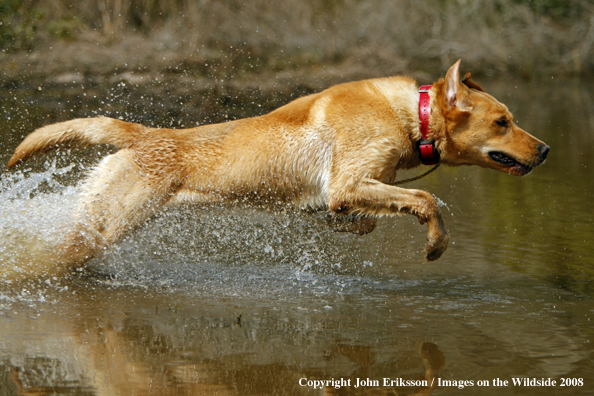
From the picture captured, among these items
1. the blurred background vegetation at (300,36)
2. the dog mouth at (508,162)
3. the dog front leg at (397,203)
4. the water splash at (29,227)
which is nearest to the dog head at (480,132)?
the dog mouth at (508,162)

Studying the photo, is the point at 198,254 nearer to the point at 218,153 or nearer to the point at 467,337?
the point at 218,153

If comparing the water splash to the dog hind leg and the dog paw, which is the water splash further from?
the dog paw

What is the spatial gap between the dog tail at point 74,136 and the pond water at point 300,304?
295mm

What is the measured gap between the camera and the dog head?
4965mm

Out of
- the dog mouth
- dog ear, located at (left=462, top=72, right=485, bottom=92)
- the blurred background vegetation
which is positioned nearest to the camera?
the dog mouth

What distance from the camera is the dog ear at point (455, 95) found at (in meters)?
4.93

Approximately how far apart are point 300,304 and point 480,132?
5.88 ft

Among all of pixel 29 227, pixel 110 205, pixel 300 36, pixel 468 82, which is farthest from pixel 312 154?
pixel 300 36

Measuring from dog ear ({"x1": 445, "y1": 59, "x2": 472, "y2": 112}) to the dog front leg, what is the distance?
2.21ft

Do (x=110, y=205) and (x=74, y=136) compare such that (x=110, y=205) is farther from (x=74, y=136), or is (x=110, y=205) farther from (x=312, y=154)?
(x=312, y=154)

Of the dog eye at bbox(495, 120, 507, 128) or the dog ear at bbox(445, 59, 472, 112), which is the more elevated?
the dog ear at bbox(445, 59, 472, 112)

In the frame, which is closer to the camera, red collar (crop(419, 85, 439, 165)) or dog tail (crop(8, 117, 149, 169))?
red collar (crop(419, 85, 439, 165))

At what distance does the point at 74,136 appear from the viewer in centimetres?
516

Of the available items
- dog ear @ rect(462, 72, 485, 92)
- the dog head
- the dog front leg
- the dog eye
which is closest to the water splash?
the dog front leg
